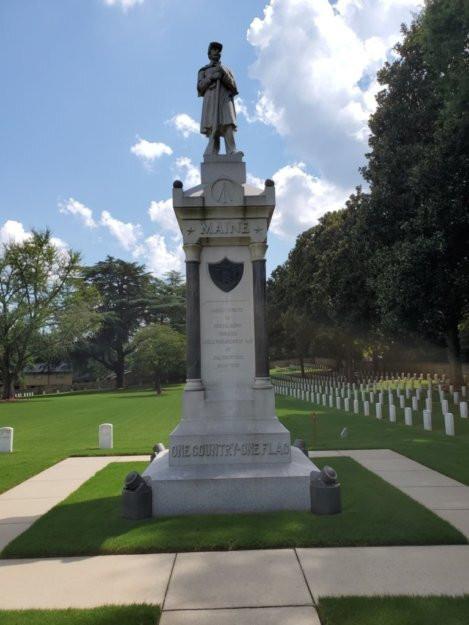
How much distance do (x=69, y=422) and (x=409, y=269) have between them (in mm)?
16367

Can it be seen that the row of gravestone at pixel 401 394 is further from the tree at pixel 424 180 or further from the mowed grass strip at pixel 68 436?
the mowed grass strip at pixel 68 436

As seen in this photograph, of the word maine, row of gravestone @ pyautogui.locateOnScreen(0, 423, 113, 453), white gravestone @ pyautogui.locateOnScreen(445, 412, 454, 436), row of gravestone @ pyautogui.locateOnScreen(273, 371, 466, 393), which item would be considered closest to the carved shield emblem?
the word maine

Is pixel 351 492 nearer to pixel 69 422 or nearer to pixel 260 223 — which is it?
pixel 260 223

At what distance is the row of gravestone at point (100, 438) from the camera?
13594 millimetres

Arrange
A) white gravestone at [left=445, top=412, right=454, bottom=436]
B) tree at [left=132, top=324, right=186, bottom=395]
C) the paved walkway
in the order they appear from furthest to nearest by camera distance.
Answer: tree at [left=132, top=324, right=186, bottom=395] → white gravestone at [left=445, top=412, right=454, bottom=436] → the paved walkway

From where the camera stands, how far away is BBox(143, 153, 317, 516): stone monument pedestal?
7156mm

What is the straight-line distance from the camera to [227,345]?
7762 mm

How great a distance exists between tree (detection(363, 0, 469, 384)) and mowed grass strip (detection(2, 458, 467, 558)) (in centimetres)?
1493

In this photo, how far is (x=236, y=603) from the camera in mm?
4230

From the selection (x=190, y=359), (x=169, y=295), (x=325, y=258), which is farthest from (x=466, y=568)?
(x=169, y=295)

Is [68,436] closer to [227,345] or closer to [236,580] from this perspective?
[227,345]

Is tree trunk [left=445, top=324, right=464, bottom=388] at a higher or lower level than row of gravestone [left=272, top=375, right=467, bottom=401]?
higher

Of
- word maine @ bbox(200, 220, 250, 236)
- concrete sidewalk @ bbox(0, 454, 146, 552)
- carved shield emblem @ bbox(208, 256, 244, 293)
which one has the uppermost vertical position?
word maine @ bbox(200, 220, 250, 236)

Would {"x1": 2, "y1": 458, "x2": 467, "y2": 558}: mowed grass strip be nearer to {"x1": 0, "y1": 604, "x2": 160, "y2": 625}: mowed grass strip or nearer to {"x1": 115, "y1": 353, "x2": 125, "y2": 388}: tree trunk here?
{"x1": 0, "y1": 604, "x2": 160, "y2": 625}: mowed grass strip
